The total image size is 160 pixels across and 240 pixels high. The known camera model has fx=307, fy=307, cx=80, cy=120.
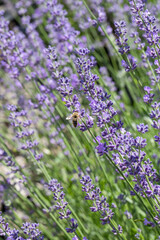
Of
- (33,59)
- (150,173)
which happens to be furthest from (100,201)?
(33,59)

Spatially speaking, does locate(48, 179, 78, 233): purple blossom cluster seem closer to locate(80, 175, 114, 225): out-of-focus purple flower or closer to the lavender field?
the lavender field

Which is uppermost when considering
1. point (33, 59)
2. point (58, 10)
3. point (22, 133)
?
point (33, 59)

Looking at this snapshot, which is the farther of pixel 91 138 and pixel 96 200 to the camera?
pixel 91 138

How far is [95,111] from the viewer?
181cm

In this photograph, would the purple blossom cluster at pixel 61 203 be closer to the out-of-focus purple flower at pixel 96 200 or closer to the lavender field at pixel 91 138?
the lavender field at pixel 91 138

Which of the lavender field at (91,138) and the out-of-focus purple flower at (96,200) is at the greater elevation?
the lavender field at (91,138)

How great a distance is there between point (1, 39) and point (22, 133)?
98 cm

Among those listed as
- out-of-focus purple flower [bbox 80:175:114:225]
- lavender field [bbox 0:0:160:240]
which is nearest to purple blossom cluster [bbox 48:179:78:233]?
lavender field [bbox 0:0:160:240]

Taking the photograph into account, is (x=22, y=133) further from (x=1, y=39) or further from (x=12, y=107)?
(x=1, y=39)

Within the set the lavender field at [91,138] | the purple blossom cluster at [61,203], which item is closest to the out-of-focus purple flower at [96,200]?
the lavender field at [91,138]

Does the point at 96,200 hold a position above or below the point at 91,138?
below

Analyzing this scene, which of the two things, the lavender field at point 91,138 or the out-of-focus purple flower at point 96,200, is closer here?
the lavender field at point 91,138

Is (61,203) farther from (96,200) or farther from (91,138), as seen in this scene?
(91,138)

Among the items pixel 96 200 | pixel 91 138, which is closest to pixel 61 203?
pixel 96 200
